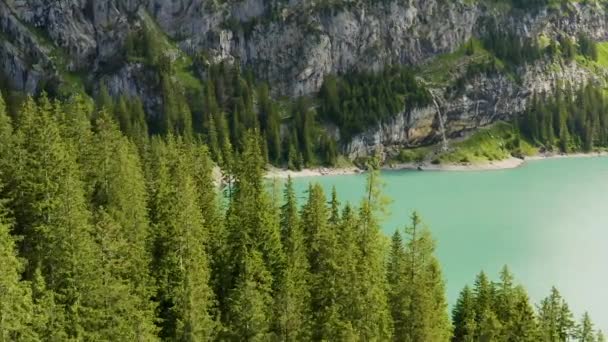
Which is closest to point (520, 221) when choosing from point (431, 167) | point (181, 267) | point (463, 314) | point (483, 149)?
point (463, 314)

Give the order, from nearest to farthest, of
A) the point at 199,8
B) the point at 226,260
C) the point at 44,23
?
1. the point at 226,260
2. the point at 44,23
3. the point at 199,8

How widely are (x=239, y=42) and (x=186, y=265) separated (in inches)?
5983

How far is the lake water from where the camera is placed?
7662 cm

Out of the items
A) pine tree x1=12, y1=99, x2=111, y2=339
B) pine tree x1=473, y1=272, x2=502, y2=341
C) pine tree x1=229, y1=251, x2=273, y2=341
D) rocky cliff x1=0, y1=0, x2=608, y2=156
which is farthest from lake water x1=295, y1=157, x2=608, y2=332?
pine tree x1=12, y1=99, x2=111, y2=339

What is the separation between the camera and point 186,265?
125ft

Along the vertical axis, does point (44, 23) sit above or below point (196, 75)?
above

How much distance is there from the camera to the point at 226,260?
1705 inches

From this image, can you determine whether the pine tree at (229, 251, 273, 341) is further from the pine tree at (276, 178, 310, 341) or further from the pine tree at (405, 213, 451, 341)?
the pine tree at (405, 213, 451, 341)

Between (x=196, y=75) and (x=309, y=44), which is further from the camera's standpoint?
(x=309, y=44)

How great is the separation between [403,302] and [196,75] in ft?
469

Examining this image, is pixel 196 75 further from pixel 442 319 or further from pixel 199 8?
pixel 442 319

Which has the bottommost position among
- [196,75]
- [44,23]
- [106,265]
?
[106,265]

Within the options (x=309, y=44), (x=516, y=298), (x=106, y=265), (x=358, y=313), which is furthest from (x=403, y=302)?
(x=309, y=44)

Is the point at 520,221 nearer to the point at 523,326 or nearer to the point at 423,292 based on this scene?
the point at 523,326
